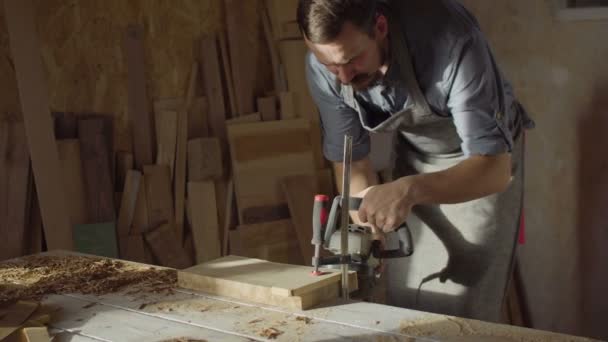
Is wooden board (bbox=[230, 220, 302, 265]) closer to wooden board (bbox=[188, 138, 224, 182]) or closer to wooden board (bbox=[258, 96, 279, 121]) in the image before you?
wooden board (bbox=[188, 138, 224, 182])

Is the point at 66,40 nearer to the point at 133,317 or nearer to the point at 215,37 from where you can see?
the point at 215,37

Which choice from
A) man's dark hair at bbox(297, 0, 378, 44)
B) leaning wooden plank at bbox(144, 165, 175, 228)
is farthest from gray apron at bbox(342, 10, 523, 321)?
leaning wooden plank at bbox(144, 165, 175, 228)

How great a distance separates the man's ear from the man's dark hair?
4.1 inches

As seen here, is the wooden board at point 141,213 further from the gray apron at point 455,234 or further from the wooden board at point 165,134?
the gray apron at point 455,234

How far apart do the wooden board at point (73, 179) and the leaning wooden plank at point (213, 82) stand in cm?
84

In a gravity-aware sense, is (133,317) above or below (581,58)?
below

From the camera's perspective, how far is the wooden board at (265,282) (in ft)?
6.49

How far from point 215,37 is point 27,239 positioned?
1.60 m

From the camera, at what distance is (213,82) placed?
168 inches

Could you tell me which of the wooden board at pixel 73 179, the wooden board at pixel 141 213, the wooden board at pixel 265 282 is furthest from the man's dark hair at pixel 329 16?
the wooden board at pixel 141 213

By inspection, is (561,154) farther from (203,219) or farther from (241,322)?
(241,322)

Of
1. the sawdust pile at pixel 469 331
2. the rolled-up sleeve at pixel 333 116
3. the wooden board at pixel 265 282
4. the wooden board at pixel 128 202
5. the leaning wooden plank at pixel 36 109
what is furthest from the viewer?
the wooden board at pixel 128 202

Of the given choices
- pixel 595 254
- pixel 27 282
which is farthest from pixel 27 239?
pixel 595 254

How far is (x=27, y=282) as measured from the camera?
7.72ft
